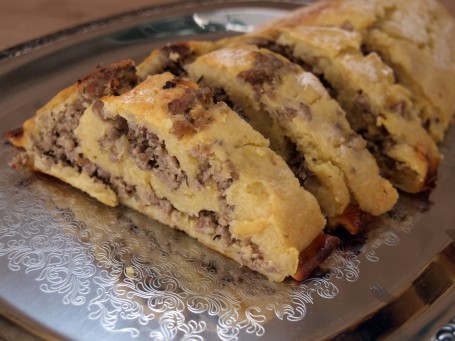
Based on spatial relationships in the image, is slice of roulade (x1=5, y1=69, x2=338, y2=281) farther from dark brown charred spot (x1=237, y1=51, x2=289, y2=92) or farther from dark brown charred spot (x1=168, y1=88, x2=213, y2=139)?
dark brown charred spot (x1=237, y1=51, x2=289, y2=92)

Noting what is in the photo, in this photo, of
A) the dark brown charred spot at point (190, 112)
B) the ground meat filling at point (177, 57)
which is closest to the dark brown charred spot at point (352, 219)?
the dark brown charred spot at point (190, 112)

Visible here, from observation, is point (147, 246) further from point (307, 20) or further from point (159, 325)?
point (307, 20)

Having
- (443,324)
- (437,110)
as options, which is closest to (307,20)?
(437,110)

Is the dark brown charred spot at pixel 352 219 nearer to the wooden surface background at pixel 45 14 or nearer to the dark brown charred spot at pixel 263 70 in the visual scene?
the dark brown charred spot at pixel 263 70

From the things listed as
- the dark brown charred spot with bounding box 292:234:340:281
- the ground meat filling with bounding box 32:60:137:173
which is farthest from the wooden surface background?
the dark brown charred spot with bounding box 292:234:340:281

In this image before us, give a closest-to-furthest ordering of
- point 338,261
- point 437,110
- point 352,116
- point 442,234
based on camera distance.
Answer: point 338,261
point 442,234
point 352,116
point 437,110

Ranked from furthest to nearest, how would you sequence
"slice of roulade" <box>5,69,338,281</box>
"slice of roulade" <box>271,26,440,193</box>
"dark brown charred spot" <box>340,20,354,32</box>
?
1. "dark brown charred spot" <box>340,20,354,32</box>
2. "slice of roulade" <box>271,26,440,193</box>
3. "slice of roulade" <box>5,69,338,281</box>
